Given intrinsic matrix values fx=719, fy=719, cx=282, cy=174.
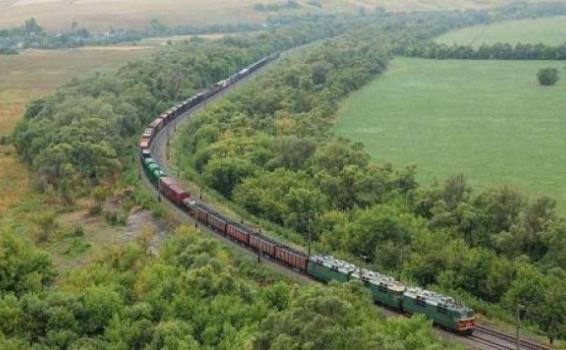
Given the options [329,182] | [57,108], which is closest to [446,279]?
[329,182]

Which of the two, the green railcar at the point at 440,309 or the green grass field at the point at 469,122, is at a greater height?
the green railcar at the point at 440,309

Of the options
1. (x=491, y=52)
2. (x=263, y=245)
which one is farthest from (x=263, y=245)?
(x=491, y=52)

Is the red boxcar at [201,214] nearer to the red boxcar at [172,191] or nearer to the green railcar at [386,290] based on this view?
the red boxcar at [172,191]

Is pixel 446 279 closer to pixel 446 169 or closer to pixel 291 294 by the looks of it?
pixel 291 294

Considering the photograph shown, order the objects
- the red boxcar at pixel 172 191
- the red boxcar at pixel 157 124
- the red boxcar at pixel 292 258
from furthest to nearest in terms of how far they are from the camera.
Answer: the red boxcar at pixel 157 124 < the red boxcar at pixel 172 191 < the red boxcar at pixel 292 258

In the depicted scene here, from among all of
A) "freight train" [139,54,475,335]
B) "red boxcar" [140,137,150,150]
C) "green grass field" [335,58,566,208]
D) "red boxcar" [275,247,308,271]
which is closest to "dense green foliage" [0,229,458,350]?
"freight train" [139,54,475,335]

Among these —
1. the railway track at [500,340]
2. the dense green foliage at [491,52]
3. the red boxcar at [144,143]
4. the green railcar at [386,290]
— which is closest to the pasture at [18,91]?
the red boxcar at [144,143]

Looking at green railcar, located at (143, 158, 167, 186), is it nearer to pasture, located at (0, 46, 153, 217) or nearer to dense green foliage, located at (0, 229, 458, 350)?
pasture, located at (0, 46, 153, 217)
